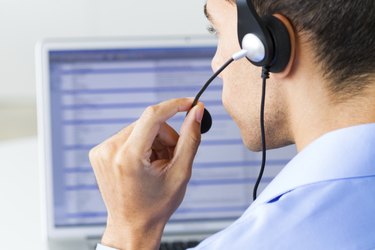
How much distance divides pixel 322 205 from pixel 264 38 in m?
0.19

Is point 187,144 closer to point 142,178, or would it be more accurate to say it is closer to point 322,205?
point 142,178

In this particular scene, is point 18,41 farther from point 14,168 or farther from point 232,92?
point 232,92

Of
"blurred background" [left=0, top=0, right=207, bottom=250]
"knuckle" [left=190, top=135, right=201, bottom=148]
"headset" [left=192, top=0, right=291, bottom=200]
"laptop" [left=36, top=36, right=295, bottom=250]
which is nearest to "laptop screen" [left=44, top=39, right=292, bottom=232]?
"laptop" [left=36, top=36, right=295, bottom=250]

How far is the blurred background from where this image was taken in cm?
174

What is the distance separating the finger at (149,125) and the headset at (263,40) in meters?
0.18

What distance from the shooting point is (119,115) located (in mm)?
1378

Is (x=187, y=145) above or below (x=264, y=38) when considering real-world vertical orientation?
below

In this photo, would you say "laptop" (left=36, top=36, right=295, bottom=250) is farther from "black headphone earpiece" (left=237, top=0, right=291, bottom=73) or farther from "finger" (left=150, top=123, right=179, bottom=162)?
"black headphone earpiece" (left=237, top=0, right=291, bottom=73)

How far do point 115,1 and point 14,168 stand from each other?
45cm

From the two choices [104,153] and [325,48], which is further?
[104,153]

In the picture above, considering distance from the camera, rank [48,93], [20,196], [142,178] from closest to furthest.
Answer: [142,178]
[48,93]
[20,196]

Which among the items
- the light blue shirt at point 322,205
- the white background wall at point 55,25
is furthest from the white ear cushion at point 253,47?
the white background wall at point 55,25

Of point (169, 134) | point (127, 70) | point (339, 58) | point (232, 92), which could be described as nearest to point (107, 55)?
point (127, 70)

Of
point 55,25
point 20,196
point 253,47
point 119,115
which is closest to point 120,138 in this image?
point 253,47
